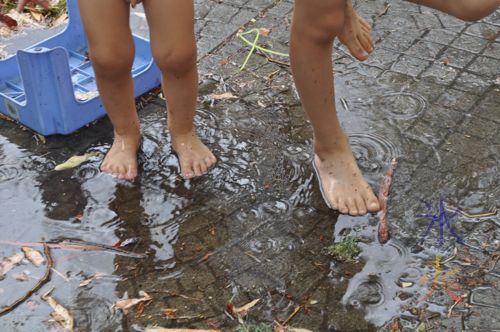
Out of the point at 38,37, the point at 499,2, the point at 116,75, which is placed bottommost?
the point at 38,37

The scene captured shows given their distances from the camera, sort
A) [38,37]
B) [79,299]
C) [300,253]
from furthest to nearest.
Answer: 1. [38,37]
2. [300,253]
3. [79,299]

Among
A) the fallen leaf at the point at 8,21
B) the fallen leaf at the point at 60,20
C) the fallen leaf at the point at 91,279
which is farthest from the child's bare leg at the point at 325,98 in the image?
the fallen leaf at the point at 8,21

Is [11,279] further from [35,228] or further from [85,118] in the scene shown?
[85,118]

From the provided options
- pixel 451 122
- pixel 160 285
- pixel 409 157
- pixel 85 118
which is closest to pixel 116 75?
pixel 85 118

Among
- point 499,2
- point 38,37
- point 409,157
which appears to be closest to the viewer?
point 499,2

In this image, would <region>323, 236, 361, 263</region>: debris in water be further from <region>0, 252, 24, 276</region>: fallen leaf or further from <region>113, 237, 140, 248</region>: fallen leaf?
<region>0, 252, 24, 276</region>: fallen leaf

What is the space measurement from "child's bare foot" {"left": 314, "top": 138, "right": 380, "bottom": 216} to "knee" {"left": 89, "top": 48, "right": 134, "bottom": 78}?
3.01 feet

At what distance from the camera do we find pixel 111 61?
304cm

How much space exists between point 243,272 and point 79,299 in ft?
2.08

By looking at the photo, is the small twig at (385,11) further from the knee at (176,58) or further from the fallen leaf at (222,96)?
the knee at (176,58)

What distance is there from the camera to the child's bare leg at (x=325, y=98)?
108 inches

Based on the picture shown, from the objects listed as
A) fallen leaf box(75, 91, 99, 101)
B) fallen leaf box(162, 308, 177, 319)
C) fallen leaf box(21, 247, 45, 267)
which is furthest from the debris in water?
fallen leaf box(75, 91, 99, 101)

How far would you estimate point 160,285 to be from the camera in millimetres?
2779

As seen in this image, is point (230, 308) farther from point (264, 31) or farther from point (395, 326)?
point (264, 31)
